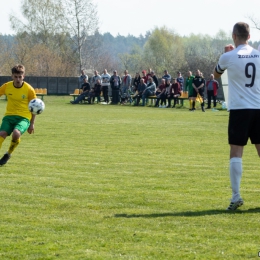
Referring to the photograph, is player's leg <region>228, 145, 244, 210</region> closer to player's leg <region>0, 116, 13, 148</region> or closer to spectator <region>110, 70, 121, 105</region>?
player's leg <region>0, 116, 13, 148</region>

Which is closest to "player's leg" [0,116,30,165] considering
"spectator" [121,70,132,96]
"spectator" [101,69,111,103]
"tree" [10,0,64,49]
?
"spectator" [121,70,132,96]

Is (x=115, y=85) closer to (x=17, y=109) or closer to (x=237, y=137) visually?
(x=17, y=109)

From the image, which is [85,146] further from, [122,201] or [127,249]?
[127,249]

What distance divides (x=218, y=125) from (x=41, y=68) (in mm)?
47655

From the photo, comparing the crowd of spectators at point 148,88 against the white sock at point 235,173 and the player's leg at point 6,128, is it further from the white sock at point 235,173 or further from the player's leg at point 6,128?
the white sock at point 235,173

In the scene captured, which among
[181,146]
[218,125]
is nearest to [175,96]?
[218,125]

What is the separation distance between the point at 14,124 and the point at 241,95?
15.9 ft

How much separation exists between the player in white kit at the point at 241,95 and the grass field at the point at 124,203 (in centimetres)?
64

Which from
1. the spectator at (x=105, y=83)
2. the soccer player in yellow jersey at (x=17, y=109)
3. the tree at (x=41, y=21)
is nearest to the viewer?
the soccer player in yellow jersey at (x=17, y=109)

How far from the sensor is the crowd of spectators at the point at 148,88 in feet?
111

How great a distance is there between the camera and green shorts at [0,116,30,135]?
1088 centimetres

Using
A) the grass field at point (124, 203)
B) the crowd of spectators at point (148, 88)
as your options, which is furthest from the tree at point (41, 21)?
the grass field at point (124, 203)

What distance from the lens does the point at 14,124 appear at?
1107 centimetres

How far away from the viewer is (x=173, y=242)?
5715 millimetres
